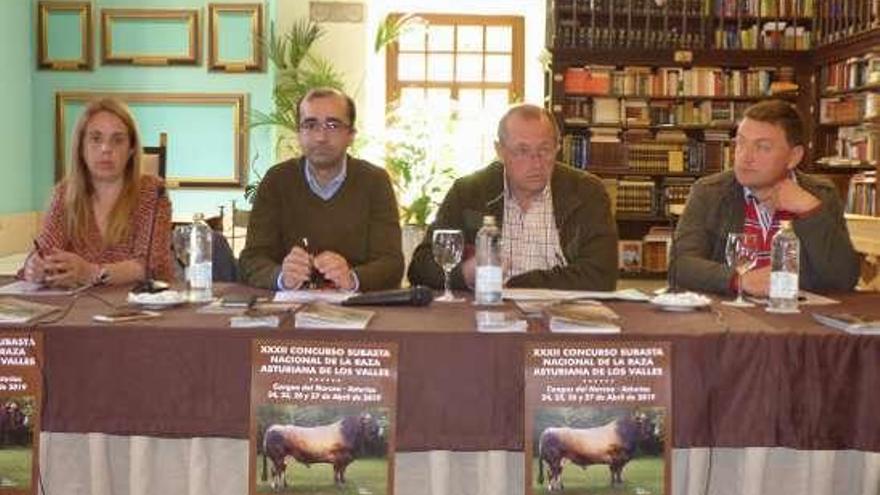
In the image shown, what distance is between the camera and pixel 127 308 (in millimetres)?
2375

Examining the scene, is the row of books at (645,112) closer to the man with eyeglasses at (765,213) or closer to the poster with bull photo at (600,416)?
the man with eyeglasses at (765,213)

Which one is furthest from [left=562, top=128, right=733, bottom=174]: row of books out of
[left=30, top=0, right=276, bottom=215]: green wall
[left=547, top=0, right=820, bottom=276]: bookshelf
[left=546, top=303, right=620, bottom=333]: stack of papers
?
[left=546, top=303, right=620, bottom=333]: stack of papers

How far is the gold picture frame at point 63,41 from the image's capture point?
8438mm

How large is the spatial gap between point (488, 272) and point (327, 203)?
34.2 inches

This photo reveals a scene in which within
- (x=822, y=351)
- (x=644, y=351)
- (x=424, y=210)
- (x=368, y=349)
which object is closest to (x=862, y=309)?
(x=822, y=351)

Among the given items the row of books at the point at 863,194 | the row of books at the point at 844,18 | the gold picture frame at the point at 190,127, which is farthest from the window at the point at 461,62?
the row of books at the point at 863,194

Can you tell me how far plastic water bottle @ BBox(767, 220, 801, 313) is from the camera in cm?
245

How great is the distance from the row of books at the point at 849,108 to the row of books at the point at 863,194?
461mm

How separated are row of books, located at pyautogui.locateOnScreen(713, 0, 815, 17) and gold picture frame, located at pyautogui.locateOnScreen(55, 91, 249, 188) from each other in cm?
419

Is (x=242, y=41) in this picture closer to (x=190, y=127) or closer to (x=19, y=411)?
(x=190, y=127)

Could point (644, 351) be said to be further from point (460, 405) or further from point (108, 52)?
point (108, 52)

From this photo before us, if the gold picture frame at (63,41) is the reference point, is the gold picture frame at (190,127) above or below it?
below

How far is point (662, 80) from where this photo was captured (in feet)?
29.9

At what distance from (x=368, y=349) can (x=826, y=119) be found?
7599mm
